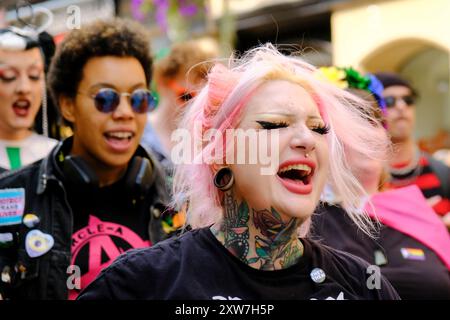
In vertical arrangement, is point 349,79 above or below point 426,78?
below

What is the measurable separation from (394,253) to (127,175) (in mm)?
965

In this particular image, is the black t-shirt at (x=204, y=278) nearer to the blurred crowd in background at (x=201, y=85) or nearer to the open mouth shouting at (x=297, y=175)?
the open mouth shouting at (x=297, y=175)

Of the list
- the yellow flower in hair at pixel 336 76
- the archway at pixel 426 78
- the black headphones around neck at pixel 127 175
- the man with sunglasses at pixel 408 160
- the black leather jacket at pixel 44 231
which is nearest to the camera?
the black leather jacket at pixel 44 231

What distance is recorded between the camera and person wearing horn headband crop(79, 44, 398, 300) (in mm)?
1534

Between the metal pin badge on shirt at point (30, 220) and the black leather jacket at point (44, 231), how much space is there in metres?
0.01

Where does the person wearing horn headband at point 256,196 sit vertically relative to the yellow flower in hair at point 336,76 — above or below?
below

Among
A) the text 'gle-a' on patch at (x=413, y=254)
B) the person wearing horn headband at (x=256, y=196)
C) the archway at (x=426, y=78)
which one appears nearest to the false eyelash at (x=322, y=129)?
the person wearing horn headband at (x=256, y=196)

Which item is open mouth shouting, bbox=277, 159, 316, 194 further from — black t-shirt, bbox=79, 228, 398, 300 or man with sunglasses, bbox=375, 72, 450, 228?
man with sunglasses, bbox=375, 72, 450, 228

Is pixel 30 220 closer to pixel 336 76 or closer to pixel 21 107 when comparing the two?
pixel 21 107

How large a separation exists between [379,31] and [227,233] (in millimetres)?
4272

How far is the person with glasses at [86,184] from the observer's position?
6.51ft

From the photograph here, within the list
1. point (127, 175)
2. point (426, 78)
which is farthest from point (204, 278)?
point (426, 78)

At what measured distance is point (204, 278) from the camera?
153 centimetres

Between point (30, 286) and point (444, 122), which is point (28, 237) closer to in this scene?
point (30, 286)
